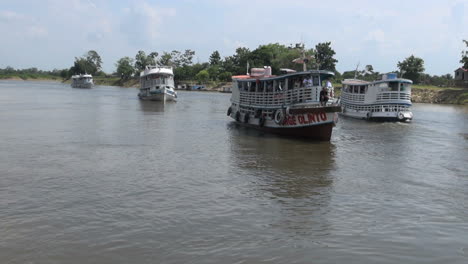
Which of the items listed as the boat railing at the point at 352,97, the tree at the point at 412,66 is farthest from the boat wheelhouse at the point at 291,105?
the tree at the point at 412,66

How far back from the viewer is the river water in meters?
8.20

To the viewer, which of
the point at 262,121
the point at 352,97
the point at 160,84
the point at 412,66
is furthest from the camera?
the point at 412,66

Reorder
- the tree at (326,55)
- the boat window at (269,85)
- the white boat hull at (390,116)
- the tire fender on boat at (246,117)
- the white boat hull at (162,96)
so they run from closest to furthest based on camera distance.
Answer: the boat window at (269,85) < the tire fender on boat at (246,117) < the white boat hull at (390,116) < the white boat hull at (162,96) < the tree at (326,55)

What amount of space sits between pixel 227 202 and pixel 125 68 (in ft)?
521

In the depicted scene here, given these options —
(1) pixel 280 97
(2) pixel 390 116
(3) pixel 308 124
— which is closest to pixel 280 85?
(1) pixel 280 97

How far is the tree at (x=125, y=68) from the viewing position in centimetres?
16150

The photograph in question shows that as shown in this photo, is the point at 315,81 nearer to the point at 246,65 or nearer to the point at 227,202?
the point at 227,202

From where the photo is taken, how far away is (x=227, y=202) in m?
11.3

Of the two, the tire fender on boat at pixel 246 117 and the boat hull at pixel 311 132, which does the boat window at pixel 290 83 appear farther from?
the tire fender on boat at pixel 246 117

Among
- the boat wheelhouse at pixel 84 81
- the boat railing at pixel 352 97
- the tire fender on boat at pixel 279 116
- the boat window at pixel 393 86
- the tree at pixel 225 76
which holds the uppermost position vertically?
the tree at pixel 225 76

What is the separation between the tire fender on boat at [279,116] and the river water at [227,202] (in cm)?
292

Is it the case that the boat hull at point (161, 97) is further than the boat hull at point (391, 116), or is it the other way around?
the boat hull at point (161, 97)

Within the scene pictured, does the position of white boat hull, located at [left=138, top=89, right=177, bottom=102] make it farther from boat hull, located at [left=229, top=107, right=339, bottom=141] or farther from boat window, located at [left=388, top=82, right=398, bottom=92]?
boat hull, located at [left=229, top=107, right=339, bottom=141]

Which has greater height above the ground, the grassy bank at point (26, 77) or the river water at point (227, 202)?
the grassy bank at point (26, 77)
